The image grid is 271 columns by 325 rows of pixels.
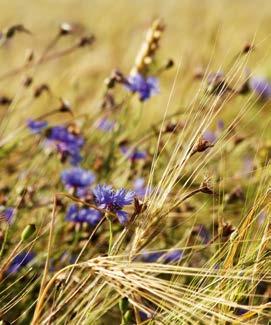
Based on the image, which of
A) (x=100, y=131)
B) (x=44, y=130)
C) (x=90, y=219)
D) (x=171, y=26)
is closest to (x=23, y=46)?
(x=171, y=26)

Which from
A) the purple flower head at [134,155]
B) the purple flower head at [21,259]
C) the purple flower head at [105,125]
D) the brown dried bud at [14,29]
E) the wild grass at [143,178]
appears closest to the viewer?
the wild grass at [143,178]

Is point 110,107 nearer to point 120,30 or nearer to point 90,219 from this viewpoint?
point 90,219

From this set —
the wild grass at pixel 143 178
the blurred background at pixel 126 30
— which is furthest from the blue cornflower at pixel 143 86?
the blurred background at pixel 126 30

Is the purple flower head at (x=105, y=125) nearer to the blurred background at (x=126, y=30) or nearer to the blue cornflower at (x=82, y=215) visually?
the blue cornflower at (x=82, y=215)

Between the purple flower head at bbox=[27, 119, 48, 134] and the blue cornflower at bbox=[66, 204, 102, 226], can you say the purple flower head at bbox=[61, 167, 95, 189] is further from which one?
the purple flower head at bbox=[27, 119, 48, 134]

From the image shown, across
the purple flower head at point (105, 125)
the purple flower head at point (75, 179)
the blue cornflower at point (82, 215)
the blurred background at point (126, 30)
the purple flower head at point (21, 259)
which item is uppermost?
the purple flower head at point (75, 179)

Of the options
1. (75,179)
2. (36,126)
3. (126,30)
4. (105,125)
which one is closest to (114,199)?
(75,179)

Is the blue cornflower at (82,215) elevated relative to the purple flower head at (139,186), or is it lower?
elevated

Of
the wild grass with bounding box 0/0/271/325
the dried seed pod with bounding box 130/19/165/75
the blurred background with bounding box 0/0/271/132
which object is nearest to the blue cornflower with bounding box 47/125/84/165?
the wild grass with bounding box 0/0/271/325

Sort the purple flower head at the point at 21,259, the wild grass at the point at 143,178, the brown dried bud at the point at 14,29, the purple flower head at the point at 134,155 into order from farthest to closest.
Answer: the purple flower head at the point at 134,155
the brown dried bud at the point at 14,29
the purple flower head at the point at 21,259
the wild grass at the point at 143,178
